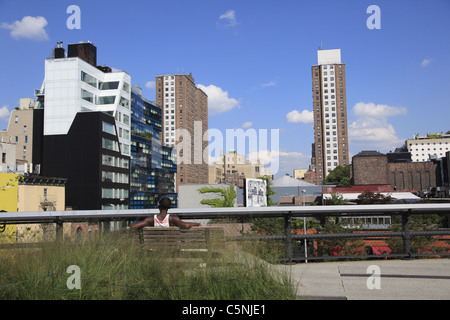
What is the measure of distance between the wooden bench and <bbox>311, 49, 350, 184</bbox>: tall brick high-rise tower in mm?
177988

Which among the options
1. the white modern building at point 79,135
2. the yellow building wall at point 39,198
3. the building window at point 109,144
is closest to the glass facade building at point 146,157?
the building window at point 109,144

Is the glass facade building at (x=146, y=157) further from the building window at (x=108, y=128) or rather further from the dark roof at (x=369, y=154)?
the dark roof at (x=369, y=154)

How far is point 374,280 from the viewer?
6.14 m

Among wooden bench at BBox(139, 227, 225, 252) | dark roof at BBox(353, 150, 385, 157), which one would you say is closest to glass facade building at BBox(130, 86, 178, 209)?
dark roof at BBox(353, 150, 385, 157)

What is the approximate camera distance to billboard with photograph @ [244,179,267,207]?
50300 mm

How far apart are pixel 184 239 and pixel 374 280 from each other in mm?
2839

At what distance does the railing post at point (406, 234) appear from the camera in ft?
26.8

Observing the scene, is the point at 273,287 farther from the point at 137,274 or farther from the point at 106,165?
the point at 106,165

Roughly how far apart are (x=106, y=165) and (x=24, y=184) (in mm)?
17795

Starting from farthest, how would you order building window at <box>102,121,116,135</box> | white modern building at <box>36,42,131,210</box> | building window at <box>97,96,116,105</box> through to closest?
building window at <box>97,96,116,105</box> → building window at <box>102,121,116,135</box> → white modern building at <box>36,42,131,210</box>

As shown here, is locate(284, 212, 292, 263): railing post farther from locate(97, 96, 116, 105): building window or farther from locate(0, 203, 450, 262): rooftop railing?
locate(97, 96, 116, 105): building window

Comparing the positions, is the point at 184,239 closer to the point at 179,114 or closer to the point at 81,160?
the point at 81,160

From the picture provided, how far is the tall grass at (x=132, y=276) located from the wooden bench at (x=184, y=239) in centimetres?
27

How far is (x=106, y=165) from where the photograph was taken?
77.1m
